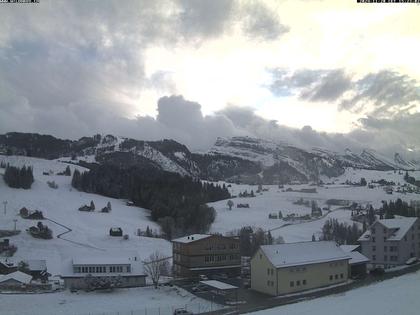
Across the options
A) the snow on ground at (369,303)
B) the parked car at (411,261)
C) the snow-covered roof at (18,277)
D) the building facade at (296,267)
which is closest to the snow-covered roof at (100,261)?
the snow-covered roof at (18,277)

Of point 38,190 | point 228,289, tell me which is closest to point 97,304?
point 228,289

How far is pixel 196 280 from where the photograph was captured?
56.1 meters

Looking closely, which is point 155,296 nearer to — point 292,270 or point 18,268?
point 292,270

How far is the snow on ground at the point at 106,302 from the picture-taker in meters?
40.6

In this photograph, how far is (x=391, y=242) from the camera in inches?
2399

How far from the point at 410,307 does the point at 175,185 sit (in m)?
117

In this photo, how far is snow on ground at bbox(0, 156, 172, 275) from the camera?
7819cm

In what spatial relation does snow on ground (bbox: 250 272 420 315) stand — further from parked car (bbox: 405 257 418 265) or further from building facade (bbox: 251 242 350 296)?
parked car (bbox: 405 257 418 265)

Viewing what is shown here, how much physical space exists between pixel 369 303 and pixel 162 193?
334ft

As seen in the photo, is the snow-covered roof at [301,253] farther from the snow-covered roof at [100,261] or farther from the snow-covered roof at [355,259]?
the snow-covered roof at [100,261]

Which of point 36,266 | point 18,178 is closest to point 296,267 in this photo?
point 36,266

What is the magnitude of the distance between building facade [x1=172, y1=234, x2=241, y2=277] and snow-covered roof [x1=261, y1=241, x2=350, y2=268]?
11.8m

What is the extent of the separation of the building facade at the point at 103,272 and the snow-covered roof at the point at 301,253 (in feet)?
50.9

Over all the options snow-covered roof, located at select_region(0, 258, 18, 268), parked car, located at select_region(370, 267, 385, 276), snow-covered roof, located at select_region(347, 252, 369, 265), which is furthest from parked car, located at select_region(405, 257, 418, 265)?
snow-covered roof, located at select_region(0, 258, 18, 268)
